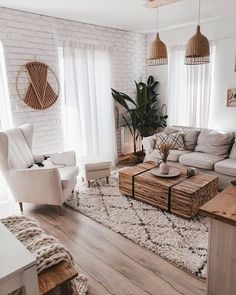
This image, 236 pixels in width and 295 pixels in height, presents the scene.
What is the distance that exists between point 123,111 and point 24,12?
8.05ft

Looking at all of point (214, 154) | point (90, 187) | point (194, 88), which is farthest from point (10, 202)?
point (194, 88)

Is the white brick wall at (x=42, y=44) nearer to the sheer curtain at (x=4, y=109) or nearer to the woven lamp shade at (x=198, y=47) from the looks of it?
the sheer curtain at (x=4, y=109)

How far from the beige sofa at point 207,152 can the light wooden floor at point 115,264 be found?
1.75 meters

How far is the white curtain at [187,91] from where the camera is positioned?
4.34 meters

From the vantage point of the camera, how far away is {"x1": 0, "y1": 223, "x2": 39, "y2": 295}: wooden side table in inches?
39.2

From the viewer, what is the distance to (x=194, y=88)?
14.7 ft

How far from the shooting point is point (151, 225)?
8.73 feet

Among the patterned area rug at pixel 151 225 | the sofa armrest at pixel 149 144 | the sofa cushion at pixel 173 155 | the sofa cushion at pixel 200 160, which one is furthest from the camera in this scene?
the sofa armrest at pixel 149 144

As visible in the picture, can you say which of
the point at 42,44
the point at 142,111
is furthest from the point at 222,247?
the point at 142,111

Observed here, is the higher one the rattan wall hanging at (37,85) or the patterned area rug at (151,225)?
the rattan wall hanging at (37,85)

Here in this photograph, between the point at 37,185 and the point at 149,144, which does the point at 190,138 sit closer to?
the point at 149,144

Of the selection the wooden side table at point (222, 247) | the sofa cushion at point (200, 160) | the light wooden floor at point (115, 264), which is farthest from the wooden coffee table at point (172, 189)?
the wooden side table at point (222, 247)

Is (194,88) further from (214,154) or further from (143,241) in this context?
(143,241)

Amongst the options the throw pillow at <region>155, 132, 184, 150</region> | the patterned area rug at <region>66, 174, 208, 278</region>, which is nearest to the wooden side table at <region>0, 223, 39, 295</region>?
the patterned area rug at <region>66, 174, 208, 278</region>
